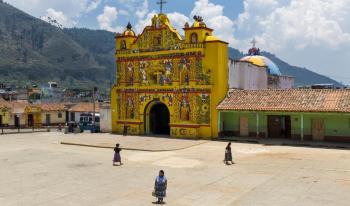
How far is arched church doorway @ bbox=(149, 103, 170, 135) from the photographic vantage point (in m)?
41.4

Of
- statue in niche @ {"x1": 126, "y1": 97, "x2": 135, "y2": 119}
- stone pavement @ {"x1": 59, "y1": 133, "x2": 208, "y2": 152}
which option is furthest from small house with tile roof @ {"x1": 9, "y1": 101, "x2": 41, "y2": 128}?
stone pavement @ {"x1": 59, "y1": 133, "x2": 208, "y2": 152}

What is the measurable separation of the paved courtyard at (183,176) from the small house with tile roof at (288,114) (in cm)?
349

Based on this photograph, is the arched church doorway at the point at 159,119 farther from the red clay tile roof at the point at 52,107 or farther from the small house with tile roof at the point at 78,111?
the red clay tile roof at the point at 52,107

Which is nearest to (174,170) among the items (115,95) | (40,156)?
(40,156)

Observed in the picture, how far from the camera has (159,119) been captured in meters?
42.0

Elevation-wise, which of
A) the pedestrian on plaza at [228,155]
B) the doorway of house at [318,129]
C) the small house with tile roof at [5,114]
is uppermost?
the small house with tile roof at [5,114]

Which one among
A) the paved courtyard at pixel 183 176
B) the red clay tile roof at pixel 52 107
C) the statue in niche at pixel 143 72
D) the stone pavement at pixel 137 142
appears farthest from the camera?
the red clay tile roof at pixel 52 107

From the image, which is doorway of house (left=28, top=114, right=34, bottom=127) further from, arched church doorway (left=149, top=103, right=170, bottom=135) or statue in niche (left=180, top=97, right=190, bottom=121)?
statue in niche (left=180, top=97, right=190, bottom=121)

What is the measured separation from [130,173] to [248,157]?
8147 millimetres

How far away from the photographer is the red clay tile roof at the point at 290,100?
106ft

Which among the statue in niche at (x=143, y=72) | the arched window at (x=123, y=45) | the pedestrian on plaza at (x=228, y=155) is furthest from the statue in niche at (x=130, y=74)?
the pedestrian on plaza at (x=228, y=155)

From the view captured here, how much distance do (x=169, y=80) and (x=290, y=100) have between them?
413 inches

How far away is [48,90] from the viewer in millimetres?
91812

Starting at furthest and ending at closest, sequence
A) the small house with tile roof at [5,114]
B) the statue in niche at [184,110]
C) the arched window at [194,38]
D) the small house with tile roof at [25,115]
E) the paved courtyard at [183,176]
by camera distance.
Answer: the small house with tile roof at [25,115], the small house with tile roof at [5,114], the statue in niche at [184,110], the arched window at [194,38], the paved courtyard at [183,176]
